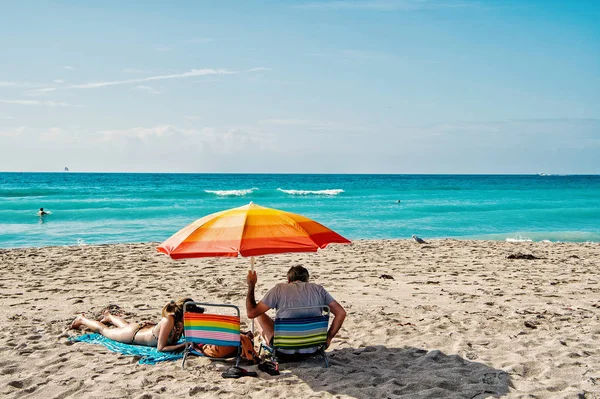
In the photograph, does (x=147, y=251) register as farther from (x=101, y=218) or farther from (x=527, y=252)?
(x=101, y=218)

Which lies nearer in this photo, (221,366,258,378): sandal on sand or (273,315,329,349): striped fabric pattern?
(221,366,258,378): sandal on sand

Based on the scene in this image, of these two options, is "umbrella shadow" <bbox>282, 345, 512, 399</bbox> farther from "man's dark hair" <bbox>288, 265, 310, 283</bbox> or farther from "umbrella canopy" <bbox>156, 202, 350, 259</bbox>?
"umbrella canopy" <bbox>156, 202, 350, 259</bbox>

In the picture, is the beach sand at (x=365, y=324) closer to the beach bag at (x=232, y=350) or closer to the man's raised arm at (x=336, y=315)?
the beach bag at (x=232, y=350)

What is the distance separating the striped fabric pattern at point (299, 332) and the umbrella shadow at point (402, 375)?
29 centimetres

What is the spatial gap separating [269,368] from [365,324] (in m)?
2.07

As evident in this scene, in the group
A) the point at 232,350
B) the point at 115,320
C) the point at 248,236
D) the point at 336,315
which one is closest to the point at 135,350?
the point at 115,320

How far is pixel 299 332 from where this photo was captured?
17.2 feet

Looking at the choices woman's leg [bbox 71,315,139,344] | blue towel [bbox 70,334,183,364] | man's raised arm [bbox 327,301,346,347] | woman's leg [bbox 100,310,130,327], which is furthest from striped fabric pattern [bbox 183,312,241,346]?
woman's leg [bbox 100,310,130,327]

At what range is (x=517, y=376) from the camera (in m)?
5.04

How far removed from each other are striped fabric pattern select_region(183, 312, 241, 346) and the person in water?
38cm

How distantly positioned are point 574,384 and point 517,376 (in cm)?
48

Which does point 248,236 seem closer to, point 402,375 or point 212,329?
point 212,329

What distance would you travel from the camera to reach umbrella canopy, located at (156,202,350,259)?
15.5ft

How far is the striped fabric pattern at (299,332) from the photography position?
523cm
